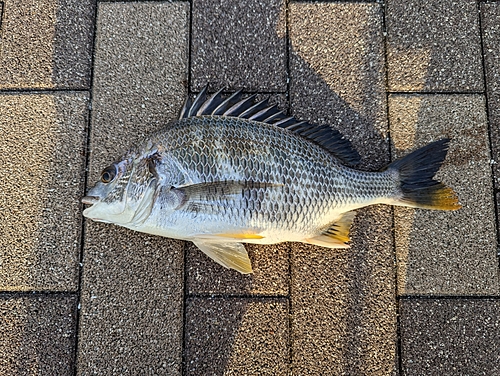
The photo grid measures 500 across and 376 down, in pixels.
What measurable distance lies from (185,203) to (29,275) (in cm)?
111

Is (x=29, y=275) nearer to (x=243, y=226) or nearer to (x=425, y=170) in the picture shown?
(x=243, y=226)

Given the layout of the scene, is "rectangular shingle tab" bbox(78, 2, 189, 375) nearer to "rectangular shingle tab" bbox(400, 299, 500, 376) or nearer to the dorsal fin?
the dorsal fin

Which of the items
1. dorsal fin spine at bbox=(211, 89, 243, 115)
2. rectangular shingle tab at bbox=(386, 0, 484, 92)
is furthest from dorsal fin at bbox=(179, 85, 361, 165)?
rectangular shingle tab at bbox=(386, 0, 484, 92)

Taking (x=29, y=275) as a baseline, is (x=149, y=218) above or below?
above

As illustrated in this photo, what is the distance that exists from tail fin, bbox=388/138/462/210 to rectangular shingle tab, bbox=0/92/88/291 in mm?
1907

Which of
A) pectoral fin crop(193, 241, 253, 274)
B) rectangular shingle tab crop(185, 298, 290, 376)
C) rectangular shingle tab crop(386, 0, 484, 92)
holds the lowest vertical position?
rectangular shingle tab crop(185, 298, 290, 376)

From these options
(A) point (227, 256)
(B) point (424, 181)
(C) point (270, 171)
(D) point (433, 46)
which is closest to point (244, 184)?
(C) point (270, 171)

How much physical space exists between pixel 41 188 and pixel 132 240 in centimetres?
65

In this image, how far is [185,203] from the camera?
1.99 meters

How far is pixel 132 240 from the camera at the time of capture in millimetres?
2311

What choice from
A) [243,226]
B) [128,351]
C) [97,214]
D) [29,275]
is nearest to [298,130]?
[243,226]

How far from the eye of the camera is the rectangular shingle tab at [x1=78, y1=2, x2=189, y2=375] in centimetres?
223

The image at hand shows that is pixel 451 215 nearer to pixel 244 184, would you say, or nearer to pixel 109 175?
pixel 244 184

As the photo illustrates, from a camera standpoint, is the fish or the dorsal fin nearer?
the fish
